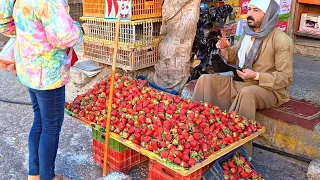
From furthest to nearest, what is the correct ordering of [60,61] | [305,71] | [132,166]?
[305,71], [132,166], [60,61]

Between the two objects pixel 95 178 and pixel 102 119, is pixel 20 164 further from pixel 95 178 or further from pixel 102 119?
pixel 102 119

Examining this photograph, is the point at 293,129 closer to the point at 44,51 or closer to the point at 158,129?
the point at 158,129

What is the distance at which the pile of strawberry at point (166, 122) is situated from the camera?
2.73m

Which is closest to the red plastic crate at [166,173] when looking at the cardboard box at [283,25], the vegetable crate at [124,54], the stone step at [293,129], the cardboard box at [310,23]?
the stone step at [293,129]

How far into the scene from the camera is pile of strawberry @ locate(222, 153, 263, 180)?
303 centimetres

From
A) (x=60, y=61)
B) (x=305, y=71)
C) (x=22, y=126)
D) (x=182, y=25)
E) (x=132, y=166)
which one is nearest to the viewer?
(x=60, y=61)

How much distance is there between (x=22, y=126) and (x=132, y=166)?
163 centimetres

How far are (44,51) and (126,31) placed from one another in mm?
2199

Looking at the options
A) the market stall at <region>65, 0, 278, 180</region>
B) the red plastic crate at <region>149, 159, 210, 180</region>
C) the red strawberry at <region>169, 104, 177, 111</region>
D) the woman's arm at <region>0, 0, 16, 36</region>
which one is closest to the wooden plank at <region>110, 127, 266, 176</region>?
the market stall at <region>65, 0, 278, 180</region>

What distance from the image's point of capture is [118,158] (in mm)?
3305

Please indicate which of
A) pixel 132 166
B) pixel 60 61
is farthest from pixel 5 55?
pixel 132 166

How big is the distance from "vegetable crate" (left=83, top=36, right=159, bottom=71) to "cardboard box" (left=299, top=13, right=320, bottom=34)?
11.2ft

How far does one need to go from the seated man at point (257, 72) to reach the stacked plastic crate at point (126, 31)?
3.95ft

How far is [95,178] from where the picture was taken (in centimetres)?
334
